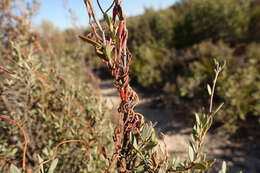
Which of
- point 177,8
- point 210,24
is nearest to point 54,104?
point 210,24

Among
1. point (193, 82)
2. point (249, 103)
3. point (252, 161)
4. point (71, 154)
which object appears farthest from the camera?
point (193, 82)

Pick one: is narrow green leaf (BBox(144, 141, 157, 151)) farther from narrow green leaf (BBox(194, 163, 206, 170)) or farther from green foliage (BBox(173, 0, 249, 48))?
green foliage (BBox(173, 0, 249, 48))

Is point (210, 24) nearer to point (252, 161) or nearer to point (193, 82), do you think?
point (193, 82)

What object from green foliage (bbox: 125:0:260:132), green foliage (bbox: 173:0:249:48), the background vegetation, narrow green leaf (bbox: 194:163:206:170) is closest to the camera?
narrow green leaf (bbox: 194:163:206:170)

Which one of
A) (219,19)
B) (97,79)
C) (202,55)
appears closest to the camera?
(97,79)

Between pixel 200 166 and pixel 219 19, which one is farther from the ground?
pixel 219 19

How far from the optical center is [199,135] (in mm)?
544

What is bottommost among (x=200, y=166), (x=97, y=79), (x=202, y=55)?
(x=200, y=166)

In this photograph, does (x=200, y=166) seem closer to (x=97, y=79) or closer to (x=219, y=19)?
(x=97, y=79)

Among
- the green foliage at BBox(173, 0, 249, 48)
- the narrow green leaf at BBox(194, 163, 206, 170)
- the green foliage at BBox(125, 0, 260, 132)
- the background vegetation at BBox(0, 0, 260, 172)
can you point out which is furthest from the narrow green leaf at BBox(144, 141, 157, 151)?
the green foliage at BBox(173, 0, 249, 48)

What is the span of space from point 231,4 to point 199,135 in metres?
9.24

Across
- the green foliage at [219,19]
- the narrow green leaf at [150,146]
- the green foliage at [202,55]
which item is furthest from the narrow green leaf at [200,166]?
the green foliage at [219,19]

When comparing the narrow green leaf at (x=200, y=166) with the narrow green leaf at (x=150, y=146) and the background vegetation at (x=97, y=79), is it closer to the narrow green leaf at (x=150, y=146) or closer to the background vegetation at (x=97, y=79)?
the narrow green leaf at (x=150, y=146)

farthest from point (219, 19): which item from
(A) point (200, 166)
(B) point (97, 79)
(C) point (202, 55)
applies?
(A) point (200, 166)
